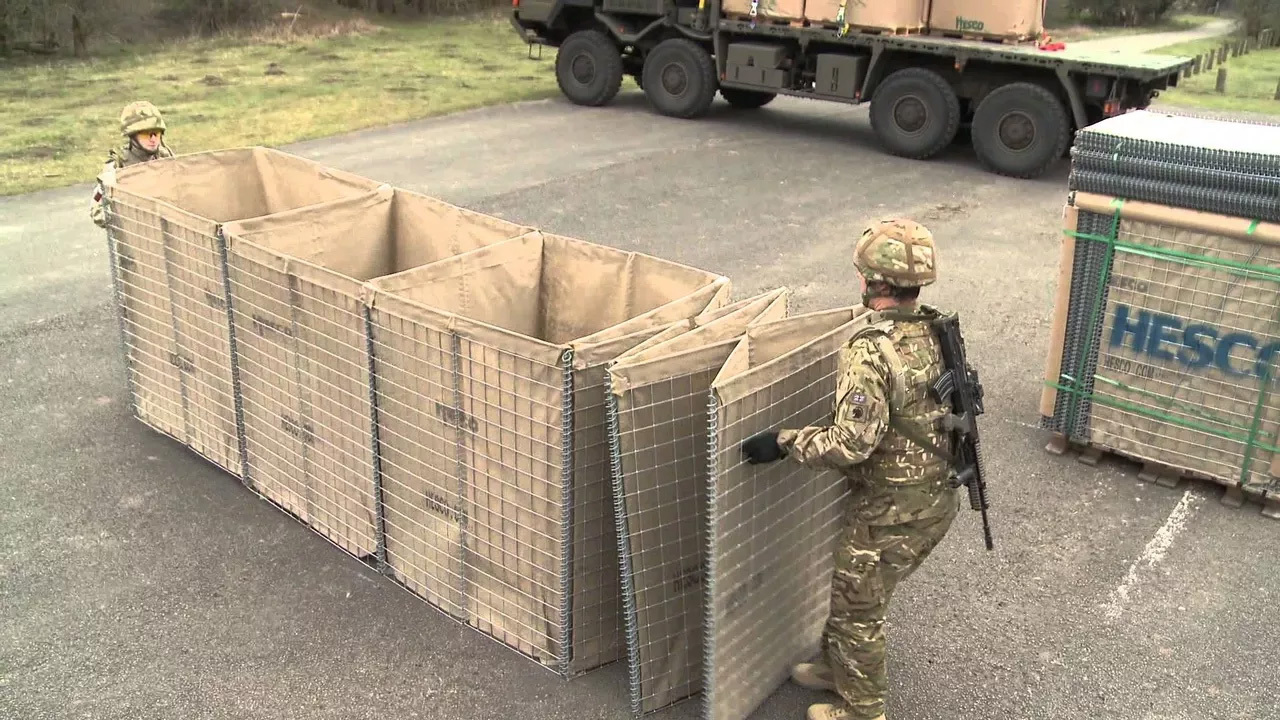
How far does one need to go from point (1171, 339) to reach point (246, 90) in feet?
50.9

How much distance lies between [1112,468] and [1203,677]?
70.5 inches

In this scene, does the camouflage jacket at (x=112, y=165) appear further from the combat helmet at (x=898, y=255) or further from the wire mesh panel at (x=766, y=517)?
the combat helmet at (x=898, y=255)

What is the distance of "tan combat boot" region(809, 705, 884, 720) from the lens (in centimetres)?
371

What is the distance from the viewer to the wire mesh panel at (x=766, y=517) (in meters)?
3.40

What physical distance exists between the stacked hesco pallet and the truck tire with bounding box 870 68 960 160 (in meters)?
7.17

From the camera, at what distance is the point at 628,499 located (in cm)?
353

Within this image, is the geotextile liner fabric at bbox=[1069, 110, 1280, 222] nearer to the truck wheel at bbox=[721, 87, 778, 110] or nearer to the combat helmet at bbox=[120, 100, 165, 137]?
the combat helmet at bbox=[120, 100, 165, 137]

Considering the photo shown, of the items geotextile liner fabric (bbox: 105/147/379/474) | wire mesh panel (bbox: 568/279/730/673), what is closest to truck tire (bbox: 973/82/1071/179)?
geotextile liner fabric (bbox: 105/147/379/474)

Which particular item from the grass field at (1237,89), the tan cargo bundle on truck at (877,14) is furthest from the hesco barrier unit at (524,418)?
the grass field at (1237,89)

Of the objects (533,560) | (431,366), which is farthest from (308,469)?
(533,560)

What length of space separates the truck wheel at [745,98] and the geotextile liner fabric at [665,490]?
12.8 m

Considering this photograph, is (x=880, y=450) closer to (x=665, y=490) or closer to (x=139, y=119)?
(x=665, y=490)

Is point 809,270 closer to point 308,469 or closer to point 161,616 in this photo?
point 308,469

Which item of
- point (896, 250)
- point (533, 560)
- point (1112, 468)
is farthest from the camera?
point (1112, 468)
